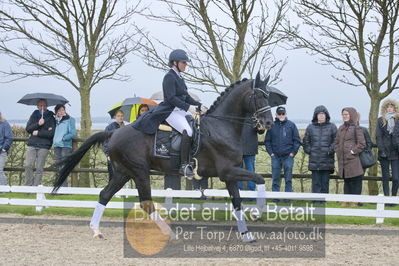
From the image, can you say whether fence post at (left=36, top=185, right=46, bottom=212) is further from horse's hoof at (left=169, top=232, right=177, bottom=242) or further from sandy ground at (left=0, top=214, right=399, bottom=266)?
horse's hoof at (left=169, top=232, right=177, bottom=242)

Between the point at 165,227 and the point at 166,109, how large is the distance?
5.59 ft

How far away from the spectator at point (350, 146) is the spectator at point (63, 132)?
5.39 m

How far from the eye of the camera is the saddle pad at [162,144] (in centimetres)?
786

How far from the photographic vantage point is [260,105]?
24.7ft

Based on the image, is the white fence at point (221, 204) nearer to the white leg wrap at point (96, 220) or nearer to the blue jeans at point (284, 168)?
the blue jeans at point (284, 168)

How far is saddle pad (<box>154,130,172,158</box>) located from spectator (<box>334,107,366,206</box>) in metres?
3.66

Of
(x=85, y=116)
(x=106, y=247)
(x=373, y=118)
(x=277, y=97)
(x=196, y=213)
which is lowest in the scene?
(x=106, y=247)

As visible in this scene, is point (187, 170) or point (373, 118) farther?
point (373, 118)

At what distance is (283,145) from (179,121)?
310cm

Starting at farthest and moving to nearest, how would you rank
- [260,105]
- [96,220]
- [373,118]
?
1. [373,118]
2. [96,220]
3. [260,105]

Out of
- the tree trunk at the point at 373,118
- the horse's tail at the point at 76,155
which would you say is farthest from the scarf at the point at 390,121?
the horse's tail at the point at 76,155

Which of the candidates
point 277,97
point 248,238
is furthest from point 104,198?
point 277,97

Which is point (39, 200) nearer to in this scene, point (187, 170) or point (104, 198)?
point (104, 198)

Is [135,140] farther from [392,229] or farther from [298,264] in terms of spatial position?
[392,229]
